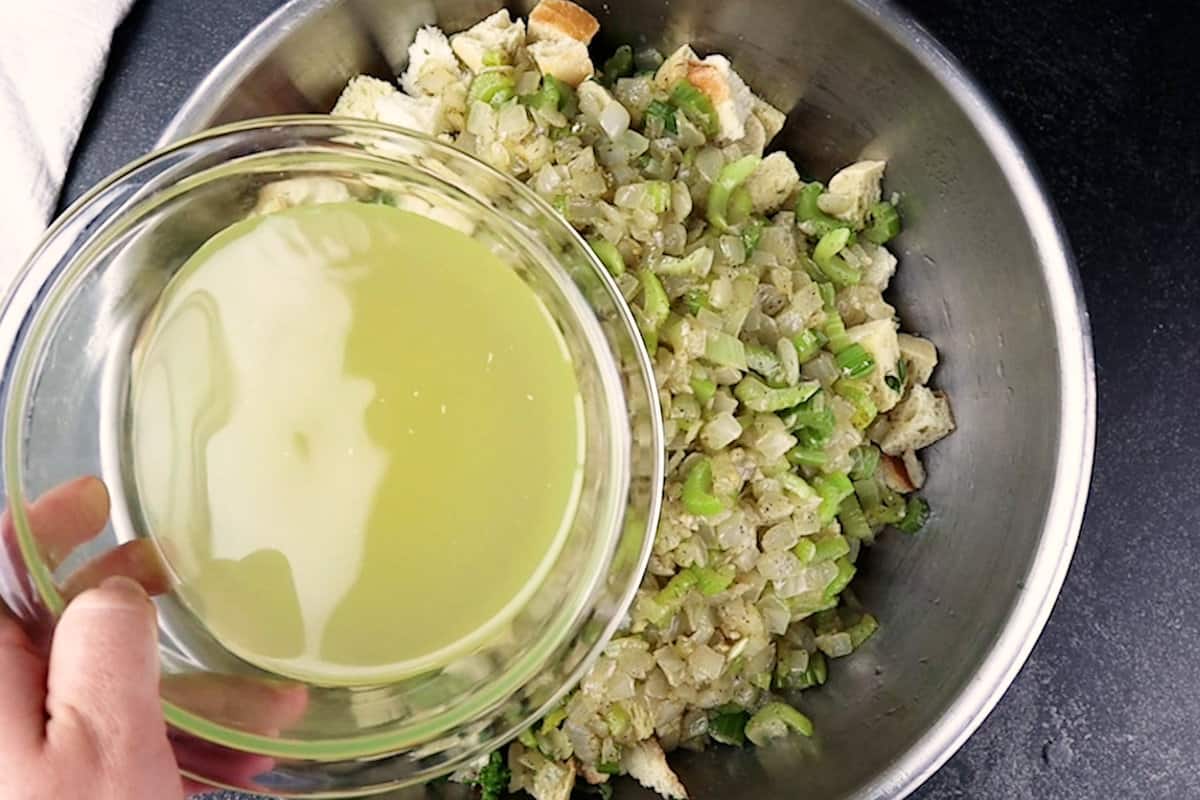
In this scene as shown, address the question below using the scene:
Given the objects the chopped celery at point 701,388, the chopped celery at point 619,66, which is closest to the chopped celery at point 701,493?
the chopped celery at point 701,388

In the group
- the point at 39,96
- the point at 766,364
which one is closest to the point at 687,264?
the point at 766,364

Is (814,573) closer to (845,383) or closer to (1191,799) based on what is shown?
(845,383)

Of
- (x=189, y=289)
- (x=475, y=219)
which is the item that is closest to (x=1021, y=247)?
(x=475, y=219)

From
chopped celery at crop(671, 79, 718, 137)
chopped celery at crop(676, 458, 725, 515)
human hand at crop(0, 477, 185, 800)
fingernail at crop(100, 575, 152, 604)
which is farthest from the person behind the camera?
chopped celery at crop(671, 79, 718, 137)

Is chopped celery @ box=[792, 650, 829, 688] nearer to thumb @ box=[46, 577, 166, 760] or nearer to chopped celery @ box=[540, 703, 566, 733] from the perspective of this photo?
chopped celery @ box=[540, 703, 566, 733]

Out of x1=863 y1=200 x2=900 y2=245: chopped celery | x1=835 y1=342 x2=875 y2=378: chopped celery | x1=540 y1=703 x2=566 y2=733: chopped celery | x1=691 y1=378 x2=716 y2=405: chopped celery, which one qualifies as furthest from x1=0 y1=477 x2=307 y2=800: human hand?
x1=863 y1=200 x2=900 y2=245: chopped celery

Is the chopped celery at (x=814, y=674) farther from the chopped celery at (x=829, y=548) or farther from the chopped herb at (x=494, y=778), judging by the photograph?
the chopped herb at (x=494, y=778)

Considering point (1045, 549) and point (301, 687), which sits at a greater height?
point (1045, 549)
